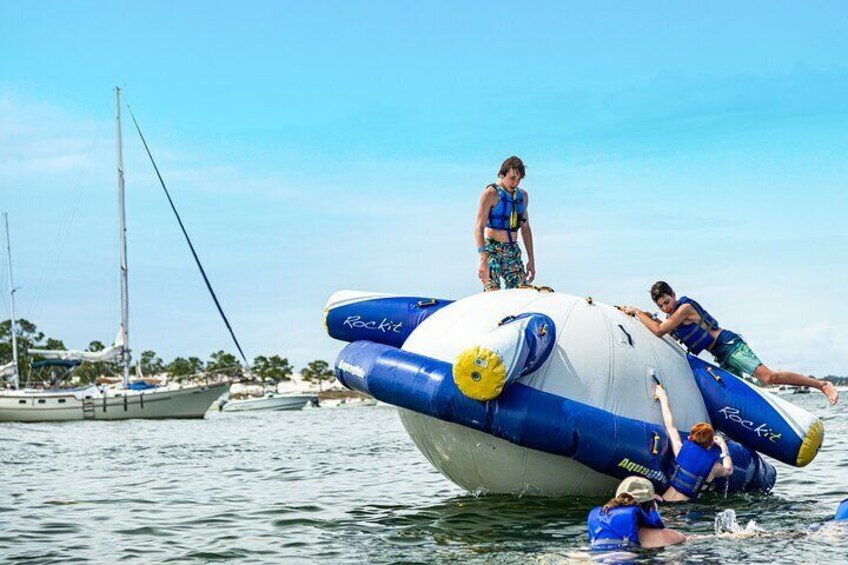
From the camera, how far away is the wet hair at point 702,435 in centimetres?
1111

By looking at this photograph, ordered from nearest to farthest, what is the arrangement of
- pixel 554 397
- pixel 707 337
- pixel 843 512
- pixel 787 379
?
pixel 843 512 → pixel 554 397 → pixel 787 379 → pixel 707 337

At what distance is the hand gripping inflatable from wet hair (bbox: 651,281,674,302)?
7.14ft

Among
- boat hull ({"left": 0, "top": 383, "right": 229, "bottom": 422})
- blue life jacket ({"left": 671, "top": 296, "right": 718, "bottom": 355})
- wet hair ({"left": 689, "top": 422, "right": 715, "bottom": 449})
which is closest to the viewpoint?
wet hair ({"left": 689, "top": 422, "right": 715, "bottom": 449})

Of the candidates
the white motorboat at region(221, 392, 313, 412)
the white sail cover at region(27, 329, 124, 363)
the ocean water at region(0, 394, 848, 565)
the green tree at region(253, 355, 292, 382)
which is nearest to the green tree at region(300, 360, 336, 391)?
the green tree at region(253, 355, 292, 382)

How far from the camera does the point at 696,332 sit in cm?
1250

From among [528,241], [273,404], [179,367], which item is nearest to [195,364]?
[179,367]

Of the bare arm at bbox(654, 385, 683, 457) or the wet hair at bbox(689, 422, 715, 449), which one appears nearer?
the wet hair at bbox(689, 422, 715, 449)

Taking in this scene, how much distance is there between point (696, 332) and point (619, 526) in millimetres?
3982

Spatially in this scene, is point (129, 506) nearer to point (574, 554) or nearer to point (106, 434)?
point (574, 554)

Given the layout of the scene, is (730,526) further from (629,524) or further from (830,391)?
(830,391)

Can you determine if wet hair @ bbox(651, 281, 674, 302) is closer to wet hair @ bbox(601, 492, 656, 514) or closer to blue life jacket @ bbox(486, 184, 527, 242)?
blue life jacket @ bbox(486, 184, 527, 242)

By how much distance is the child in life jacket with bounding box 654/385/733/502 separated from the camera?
36.6 ft

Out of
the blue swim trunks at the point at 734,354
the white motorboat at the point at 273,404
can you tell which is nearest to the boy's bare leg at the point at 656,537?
the blue swim trunks at the point at 734,354

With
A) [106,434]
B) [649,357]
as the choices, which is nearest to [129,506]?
[649,357]
